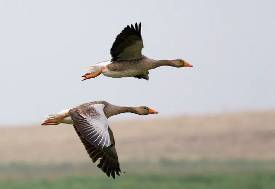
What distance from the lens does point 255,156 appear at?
5053 centimetres

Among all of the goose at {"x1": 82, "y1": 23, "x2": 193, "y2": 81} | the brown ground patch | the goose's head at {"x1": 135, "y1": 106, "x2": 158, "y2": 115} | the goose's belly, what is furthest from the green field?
the goose's belly

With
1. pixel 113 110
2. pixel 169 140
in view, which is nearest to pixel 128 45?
pixel 113 110

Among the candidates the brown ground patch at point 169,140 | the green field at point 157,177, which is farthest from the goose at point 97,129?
the brown ground patch at point 169,140

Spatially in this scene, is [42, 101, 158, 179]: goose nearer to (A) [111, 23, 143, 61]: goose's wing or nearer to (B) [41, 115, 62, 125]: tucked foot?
(B) [41, 115, 62, 125]: tucked foot

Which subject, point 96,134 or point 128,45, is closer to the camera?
point 96,134

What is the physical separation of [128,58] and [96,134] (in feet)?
4.73

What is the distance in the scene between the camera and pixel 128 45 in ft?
41.3

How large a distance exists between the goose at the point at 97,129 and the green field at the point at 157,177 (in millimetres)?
22964

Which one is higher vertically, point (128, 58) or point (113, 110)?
point (128, 58)

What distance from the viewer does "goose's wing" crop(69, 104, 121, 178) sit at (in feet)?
37.2

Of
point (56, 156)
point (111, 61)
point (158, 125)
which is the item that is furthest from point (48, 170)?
point (111, 61)

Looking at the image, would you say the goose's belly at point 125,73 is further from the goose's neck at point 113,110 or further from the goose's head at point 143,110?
the goose's head at point 143,110

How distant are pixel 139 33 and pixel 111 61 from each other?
45cm

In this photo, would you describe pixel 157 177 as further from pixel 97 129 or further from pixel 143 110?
pixel 97 129
